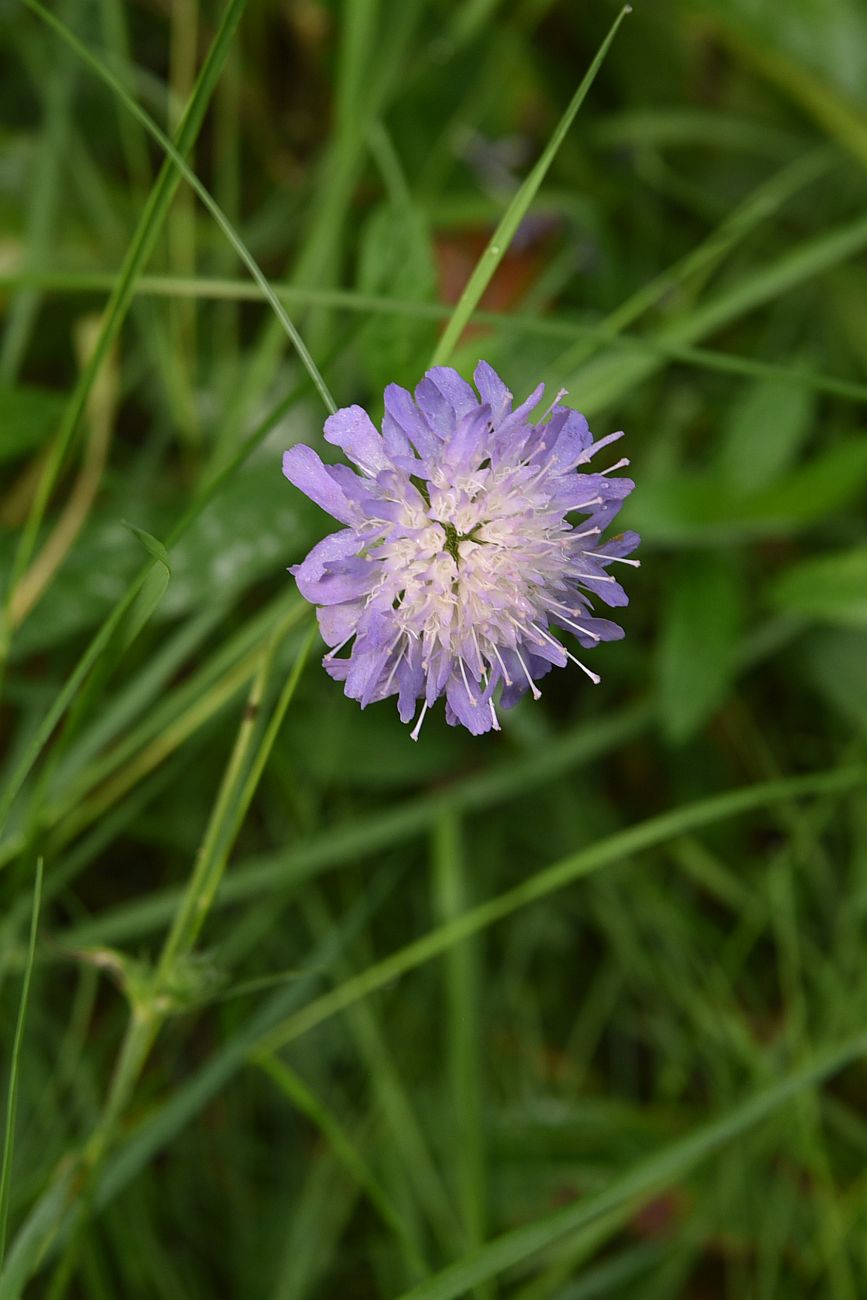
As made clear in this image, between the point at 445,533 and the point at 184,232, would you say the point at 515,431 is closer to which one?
the point at 445,533

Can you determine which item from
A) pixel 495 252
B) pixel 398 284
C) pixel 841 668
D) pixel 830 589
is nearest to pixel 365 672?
pixel 495 252

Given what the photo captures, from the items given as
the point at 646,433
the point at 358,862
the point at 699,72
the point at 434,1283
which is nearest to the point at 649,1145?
the point at 358,862

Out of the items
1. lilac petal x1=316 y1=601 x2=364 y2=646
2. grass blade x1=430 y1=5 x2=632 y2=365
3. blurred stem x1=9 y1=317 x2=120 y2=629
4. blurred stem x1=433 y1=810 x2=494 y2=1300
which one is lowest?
blurred stem x1=433 y1=810 x2=494 y2=1300

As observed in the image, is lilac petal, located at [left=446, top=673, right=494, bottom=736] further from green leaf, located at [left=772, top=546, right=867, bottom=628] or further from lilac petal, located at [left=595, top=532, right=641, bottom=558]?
green leaf, located at [left=772, top=546, right=867, bottom=628]

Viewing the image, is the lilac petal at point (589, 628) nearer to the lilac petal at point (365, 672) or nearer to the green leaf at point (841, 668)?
the lilac petal at point (365, 672)

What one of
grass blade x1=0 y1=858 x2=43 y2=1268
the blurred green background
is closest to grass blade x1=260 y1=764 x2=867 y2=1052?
the blurred green background

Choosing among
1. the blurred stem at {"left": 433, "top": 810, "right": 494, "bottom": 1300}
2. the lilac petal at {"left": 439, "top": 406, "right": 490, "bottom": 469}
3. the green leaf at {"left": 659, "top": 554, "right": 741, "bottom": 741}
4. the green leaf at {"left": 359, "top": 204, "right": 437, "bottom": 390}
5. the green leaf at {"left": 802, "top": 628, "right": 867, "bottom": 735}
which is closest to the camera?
the lilac petal at {"left": 439, "top": 406, "right": 490, "bottom": 469}

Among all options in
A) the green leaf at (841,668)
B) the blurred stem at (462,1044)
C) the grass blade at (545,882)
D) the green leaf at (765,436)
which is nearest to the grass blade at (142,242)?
the grass blade at (545,882)
